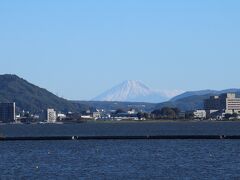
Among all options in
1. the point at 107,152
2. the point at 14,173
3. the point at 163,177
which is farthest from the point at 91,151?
the point at 163,177

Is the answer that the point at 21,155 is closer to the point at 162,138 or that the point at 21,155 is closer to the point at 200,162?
the point at 200,162

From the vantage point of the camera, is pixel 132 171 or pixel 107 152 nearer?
pixel 132 171

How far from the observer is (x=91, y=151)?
9838 cm

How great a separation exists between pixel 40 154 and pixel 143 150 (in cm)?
1216

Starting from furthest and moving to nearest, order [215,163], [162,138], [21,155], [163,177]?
[162,138] → [21,155] → [215,163] → [163,177]

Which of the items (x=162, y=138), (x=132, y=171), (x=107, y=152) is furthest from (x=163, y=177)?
(x=162, y=138)

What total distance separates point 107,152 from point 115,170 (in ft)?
87.2

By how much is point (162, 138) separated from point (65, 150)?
105 feet

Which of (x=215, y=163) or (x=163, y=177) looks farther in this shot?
(x=215, y=163)

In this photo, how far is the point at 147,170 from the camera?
67.8 metres

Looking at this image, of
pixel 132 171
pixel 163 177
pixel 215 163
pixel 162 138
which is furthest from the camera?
pixel 162 138

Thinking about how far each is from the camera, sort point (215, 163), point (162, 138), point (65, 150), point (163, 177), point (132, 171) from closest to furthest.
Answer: point (163, 177), point (132, 171), point (215, 163), point (65, 150), point (162, 138)

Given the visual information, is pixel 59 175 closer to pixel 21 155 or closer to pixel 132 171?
pixel 132 171

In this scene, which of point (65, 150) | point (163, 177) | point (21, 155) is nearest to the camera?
point (163, 177)
